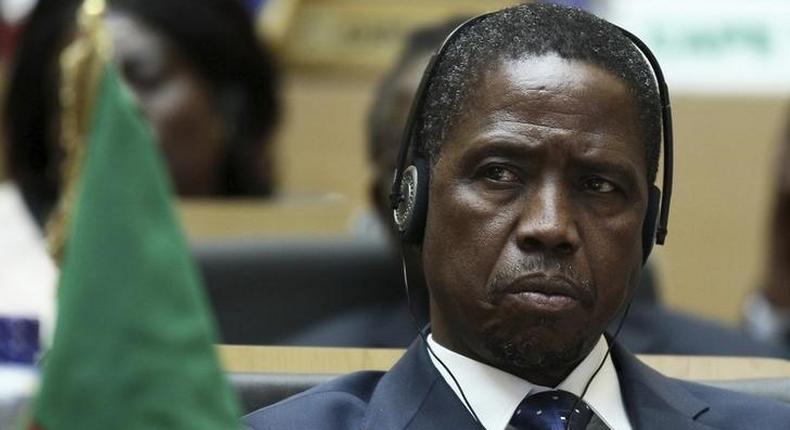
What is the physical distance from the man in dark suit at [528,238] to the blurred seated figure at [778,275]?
1815mm

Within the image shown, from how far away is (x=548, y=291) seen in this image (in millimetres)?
1312

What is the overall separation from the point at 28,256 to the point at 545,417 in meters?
1.34

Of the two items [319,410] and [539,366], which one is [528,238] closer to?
[539,366]

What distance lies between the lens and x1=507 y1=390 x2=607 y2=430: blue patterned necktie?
1.34 metres

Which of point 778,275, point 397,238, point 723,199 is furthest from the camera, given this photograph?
point 723,199

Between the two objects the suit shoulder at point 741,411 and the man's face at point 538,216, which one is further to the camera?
the suit shoulder at point 741,411

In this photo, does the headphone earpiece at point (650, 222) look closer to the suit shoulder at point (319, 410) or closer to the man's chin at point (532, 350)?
the man's chin at point (532, 350)

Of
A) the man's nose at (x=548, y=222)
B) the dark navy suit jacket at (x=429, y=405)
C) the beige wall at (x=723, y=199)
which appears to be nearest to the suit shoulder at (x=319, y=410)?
the dark navy suit jacket at (x=429, y=405)

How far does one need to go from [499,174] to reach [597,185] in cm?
8

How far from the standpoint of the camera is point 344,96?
145 inches

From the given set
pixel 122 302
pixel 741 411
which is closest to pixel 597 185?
pixel 741 411

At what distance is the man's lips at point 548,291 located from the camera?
51.5 inches

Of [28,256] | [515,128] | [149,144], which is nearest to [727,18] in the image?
[28,256]

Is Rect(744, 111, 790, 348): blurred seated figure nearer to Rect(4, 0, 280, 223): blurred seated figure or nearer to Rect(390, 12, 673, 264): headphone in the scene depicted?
Rect(4, 0, 280, 223): blurred seated figure
